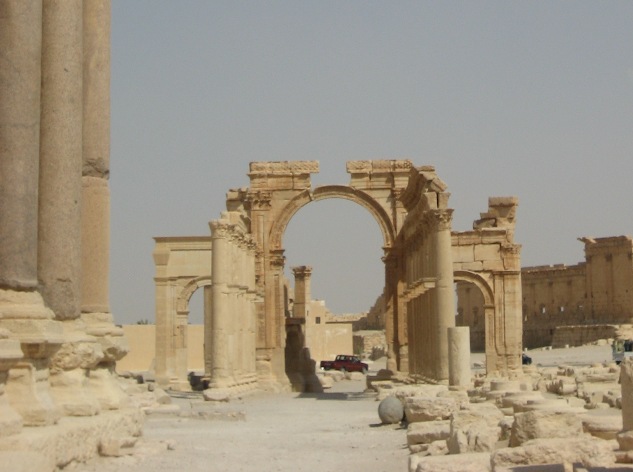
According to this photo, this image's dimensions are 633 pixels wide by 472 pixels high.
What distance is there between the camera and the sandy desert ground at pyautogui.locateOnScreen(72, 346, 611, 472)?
11.4 metres

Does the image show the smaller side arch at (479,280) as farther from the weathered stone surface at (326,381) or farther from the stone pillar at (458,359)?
the stone pillar at (458,359)

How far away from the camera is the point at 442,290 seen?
2645 cm

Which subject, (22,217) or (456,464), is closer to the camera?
(456,464)

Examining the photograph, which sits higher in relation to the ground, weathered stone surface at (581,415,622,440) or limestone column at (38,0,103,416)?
limestone column at (38,0,103,416)

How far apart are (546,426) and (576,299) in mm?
55545

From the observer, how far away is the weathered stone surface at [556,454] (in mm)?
8398

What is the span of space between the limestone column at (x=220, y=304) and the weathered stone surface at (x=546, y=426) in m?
19.0

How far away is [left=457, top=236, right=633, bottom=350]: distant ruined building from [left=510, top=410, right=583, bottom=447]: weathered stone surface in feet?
162

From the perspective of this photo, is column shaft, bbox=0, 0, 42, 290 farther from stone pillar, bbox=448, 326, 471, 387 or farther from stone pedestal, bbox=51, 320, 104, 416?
stone pillar, bbox=448, 326, 471, 387

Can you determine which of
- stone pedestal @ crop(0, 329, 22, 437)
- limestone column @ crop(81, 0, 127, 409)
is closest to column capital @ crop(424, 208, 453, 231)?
limestone column @ crop(81, 0, 127, 409)

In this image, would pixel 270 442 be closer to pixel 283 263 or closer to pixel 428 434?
pixel 428 434

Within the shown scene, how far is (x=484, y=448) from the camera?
10.6 m

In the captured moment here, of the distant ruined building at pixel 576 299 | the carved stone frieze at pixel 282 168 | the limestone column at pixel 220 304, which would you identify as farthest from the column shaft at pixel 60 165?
the distant ruined building at pixel 576 299

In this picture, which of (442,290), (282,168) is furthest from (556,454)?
(282,168)
